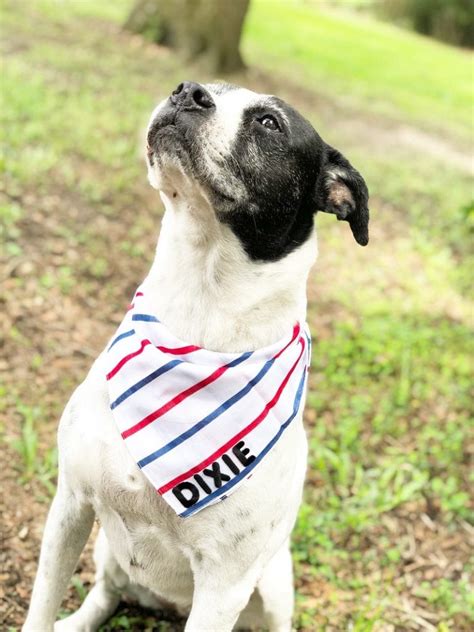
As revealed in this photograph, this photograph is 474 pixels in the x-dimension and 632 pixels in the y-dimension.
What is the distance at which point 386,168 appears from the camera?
9.94 meters

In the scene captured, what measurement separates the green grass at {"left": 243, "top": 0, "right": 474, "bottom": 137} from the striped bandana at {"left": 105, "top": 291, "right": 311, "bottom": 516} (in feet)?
36.3

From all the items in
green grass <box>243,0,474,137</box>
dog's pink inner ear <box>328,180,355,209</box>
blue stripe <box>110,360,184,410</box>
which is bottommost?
green grass <box>243,0,474,137</box>

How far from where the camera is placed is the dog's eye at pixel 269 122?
9.29 feet

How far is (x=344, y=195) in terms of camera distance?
303 cm

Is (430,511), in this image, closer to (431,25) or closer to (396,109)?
(396,109)

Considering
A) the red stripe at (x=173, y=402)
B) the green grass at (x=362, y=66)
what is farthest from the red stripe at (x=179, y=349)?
the green grass at (x=362, y=66)

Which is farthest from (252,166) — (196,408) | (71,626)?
(71,626)

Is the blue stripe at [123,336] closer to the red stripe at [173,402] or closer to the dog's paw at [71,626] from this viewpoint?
the red stripe at [173,402]

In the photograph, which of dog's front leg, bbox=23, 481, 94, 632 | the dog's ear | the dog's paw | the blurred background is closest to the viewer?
dog's front leg, bbox=23, 481, 94, 632

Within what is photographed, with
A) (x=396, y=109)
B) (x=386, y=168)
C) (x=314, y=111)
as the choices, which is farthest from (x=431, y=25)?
(x=386, y=168)

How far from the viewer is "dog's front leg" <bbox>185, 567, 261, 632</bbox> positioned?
2684 mm

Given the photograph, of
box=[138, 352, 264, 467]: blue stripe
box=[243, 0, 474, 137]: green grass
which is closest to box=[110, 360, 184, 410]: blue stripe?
box=[138, 352, 264, 467]: blue stripe

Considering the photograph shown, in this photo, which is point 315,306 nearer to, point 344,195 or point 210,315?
point 344,195

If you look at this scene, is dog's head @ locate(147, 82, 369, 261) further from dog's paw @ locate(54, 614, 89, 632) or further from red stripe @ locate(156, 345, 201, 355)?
dog's paw @ locate(54, 614, 89, 632)
